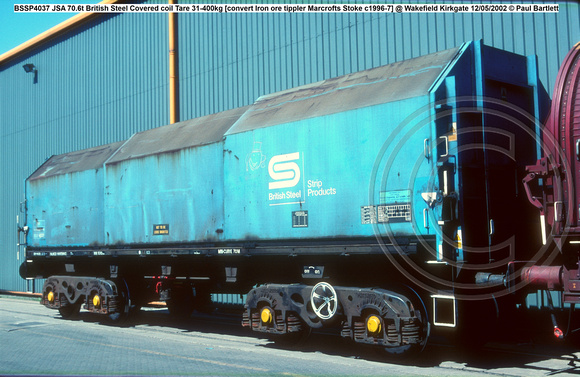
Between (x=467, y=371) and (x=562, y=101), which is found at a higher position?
(x=562, y=101)

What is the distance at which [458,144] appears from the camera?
26.6 feet

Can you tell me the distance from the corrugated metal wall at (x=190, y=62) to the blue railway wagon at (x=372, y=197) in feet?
8.25

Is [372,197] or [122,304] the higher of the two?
[372,197]

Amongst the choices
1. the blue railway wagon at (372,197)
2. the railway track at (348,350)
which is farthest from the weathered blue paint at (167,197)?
the railway track at (348,350)

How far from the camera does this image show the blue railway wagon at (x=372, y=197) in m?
8.14

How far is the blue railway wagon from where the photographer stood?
814cm

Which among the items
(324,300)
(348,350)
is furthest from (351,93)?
(348,350)

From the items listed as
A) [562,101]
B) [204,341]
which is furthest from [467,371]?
[204,341]

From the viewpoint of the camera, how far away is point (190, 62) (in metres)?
18.5

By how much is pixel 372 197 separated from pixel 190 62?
11386mm

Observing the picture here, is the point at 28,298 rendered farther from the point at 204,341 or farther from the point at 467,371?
the point at 467,371

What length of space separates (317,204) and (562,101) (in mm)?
3663

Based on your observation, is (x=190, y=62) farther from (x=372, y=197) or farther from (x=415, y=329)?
(x=415, y=329)

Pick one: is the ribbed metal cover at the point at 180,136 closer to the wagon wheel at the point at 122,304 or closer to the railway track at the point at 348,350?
the wagon wheel at the point at 122,304
